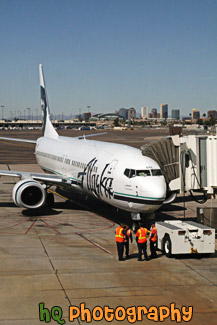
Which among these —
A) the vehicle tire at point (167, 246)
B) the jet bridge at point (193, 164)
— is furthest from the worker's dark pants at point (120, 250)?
the jet bridge at point (193, 164)

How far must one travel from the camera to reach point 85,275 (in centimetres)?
1764

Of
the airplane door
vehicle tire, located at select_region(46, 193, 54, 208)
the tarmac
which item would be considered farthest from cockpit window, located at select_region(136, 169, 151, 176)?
vehicle tire, located at select_region(46, 193, 54, 208)

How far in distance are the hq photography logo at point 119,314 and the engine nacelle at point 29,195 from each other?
1580 cm

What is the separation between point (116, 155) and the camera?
87.3 feet

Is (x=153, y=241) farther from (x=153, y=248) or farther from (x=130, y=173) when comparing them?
(x=130, y=173)

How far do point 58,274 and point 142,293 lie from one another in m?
3.52

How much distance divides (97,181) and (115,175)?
243 cm

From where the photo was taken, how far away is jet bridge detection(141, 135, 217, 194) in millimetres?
23531

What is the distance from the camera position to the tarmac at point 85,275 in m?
14.6

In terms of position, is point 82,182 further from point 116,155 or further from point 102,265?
point 102,265

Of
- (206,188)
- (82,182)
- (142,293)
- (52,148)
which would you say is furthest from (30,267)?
(52,148)

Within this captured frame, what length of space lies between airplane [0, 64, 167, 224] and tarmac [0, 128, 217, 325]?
2.13m

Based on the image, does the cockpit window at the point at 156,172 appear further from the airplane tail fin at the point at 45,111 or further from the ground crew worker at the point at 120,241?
the airplane tail fin at the point at 45,111

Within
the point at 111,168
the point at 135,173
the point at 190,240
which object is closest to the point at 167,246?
the point at 190,240
